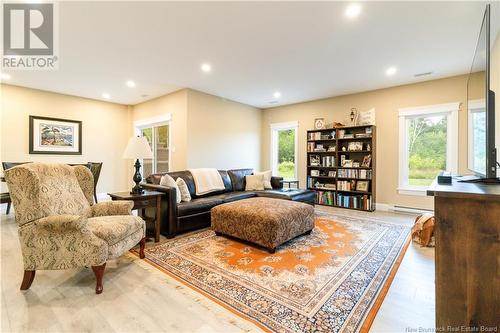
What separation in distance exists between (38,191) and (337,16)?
325 cm

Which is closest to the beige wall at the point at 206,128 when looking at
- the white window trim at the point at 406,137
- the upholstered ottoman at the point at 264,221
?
the upholstered ottoman at the point at 264,221

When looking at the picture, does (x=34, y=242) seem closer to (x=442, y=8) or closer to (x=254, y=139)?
(x=442, y=8)

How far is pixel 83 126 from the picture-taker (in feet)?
19.2

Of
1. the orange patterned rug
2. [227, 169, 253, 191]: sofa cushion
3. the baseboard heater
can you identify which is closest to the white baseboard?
the baseboard heater

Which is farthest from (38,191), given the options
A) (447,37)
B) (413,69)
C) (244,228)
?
(413,69)

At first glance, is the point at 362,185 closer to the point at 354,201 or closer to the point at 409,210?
the point at 354,201

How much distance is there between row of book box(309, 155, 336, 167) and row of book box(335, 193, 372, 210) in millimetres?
745

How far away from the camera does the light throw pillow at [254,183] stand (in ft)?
16.3

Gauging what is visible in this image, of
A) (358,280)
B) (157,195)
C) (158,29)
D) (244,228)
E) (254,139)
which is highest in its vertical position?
(158,29)

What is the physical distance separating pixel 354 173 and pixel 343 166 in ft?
0.90

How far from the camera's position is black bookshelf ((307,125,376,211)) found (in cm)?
501

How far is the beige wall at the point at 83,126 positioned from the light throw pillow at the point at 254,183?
3868mm

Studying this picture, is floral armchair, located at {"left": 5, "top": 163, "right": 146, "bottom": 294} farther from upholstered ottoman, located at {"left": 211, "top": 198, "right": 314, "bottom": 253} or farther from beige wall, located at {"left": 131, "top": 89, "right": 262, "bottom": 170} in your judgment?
beige wall, located at {"left": 131, "top": 89, "right": 262, "bottom": 170}

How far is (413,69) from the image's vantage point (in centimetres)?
393
